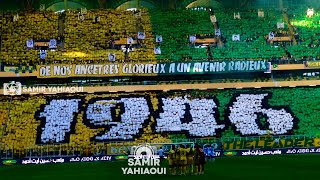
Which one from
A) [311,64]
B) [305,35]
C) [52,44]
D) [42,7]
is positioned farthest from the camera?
[42,7]

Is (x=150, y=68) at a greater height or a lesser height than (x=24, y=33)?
lesser

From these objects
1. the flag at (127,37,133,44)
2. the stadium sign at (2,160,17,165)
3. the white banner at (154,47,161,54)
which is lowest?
the stadium sign at (2,160,17,165)

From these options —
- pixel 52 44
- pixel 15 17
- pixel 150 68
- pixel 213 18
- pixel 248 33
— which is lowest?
pixel 150 68

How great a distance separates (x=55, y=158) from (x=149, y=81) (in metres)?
10.5

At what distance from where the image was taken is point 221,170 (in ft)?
90.3

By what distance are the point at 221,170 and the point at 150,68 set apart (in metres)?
14.5

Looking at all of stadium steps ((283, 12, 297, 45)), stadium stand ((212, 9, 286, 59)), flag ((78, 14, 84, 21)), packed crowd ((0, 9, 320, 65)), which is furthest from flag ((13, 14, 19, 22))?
stadium steps ((283, 12, 297, 45))

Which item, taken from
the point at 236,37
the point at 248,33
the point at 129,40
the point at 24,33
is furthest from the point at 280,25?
the point at 24,33

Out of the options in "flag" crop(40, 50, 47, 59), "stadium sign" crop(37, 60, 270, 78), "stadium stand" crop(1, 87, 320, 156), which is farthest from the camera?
"flag" crop(40, 50, 47, 59)

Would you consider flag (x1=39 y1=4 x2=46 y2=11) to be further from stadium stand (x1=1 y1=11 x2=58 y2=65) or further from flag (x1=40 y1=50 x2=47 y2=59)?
flag (x1=40 y1=50 x2=47 y2=59)

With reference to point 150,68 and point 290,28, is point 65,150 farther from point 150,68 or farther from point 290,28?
point 290,28

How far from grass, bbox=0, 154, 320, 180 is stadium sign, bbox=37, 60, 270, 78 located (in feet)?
32.0

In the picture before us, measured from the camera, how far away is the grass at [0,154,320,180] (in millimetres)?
25244

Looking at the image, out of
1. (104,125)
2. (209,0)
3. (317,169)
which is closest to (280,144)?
(317,169)
